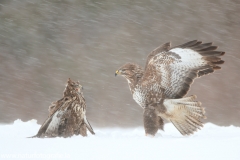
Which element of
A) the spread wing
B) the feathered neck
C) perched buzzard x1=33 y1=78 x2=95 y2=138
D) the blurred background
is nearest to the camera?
perched buzzard x1=33 y1=78 x2=95 y2=138

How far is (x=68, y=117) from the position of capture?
4.08 m

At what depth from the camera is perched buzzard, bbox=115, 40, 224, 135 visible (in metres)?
4.48

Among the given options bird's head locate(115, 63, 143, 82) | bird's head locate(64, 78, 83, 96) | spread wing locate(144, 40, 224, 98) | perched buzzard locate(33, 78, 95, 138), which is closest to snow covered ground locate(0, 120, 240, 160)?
perched buzzard locate(33, 78, 95, 138)

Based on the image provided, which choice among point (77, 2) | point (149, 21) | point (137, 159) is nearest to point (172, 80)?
point (137, 159)

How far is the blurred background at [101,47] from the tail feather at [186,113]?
18.9 feet

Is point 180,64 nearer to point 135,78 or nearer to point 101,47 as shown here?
point 135,78

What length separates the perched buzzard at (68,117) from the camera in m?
3.98

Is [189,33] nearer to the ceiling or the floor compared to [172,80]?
nearer to the ceiling

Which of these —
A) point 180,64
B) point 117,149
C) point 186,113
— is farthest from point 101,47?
point 117,149

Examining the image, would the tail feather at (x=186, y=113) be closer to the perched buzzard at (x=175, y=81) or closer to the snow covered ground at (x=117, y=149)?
the perched buzzard at (x=175, y=81)

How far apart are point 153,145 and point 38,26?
34.6ft

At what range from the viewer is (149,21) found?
42.4 feet

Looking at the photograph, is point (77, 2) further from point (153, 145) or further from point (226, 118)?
point (153, 145)

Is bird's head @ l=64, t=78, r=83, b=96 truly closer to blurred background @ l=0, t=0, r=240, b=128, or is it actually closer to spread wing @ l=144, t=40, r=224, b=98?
spread wing @ l=144, t=40, r=224, b=98
